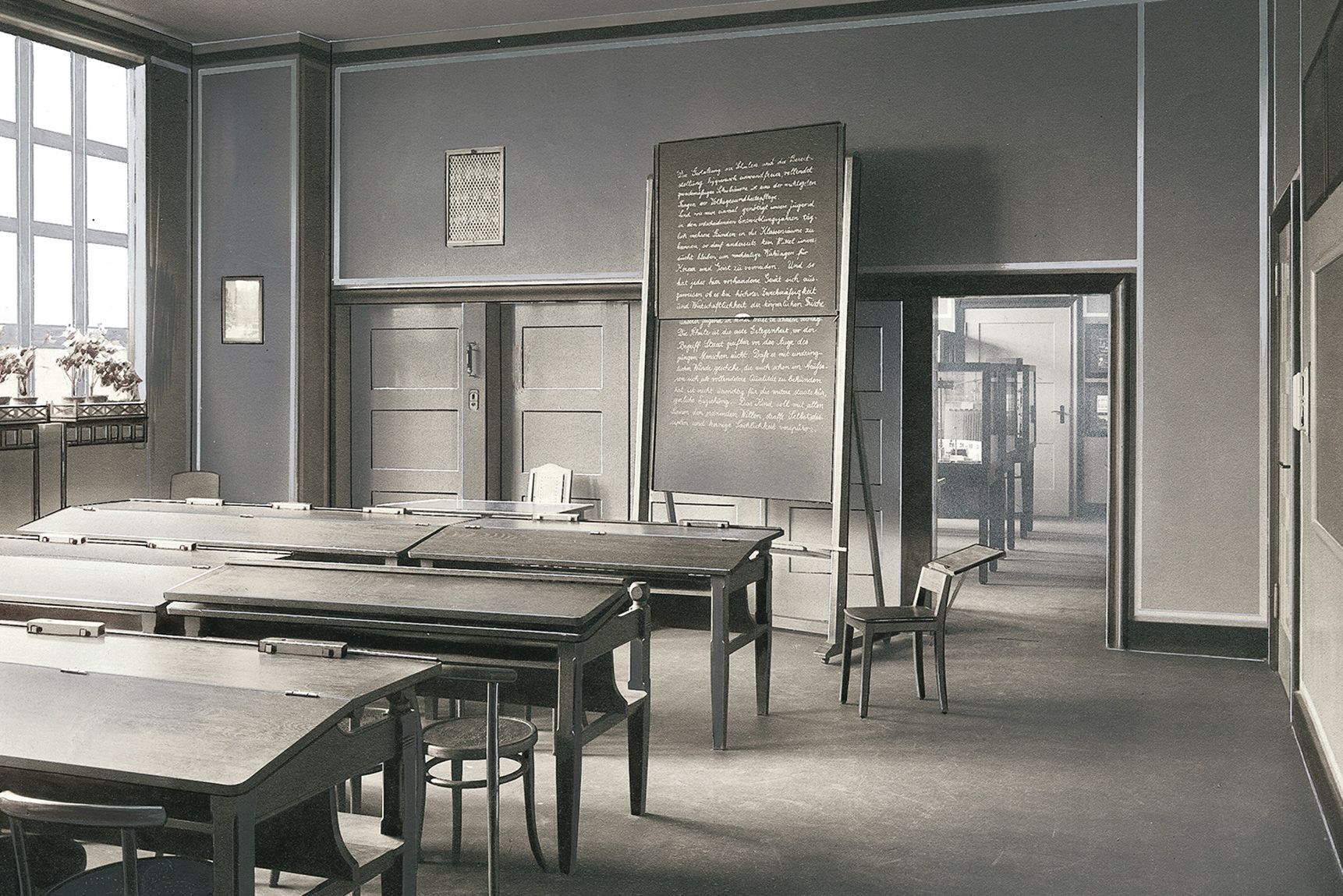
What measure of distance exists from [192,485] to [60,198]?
1821 millimetres

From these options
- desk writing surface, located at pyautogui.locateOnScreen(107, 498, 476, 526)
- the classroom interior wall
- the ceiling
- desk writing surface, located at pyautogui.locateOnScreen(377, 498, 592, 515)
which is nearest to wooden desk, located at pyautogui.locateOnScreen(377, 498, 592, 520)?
desk writing surface, located at pyautogui.locateOnScreen(377, 498, 592, 515)

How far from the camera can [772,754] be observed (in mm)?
4172

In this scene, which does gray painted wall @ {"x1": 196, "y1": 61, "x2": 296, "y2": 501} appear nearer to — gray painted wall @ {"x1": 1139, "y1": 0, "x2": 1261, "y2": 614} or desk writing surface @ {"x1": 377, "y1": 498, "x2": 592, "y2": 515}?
desk writing surface @ {"x1": 377, "y1": 498, "x2": 592, "y2": 515}

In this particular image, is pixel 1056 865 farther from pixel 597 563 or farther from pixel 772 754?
pixel 597 563

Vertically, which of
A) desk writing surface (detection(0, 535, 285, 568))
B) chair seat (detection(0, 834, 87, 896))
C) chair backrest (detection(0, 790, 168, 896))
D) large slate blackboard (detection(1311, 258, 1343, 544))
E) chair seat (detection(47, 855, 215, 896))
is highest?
large slate blackboard (detection(1311, 258, 1343, 544))

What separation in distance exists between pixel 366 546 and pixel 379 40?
13.6 feet

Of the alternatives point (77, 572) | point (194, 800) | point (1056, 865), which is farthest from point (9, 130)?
point (1056, 865)

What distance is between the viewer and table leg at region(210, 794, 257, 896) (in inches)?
72.7

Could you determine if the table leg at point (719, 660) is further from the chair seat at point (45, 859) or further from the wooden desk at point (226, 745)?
the chair seat at point (45, 859)

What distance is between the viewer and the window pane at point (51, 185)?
6711 mm

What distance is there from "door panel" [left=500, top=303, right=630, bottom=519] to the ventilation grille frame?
48cm

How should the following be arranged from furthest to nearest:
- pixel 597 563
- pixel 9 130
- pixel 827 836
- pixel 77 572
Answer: pixel 9 130, pixel 597 563, pixel 77 572, pixel 827 836

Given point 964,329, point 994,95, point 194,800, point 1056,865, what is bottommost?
point 1056,865

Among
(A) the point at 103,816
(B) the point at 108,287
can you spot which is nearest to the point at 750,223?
(B) the point at 108,287
